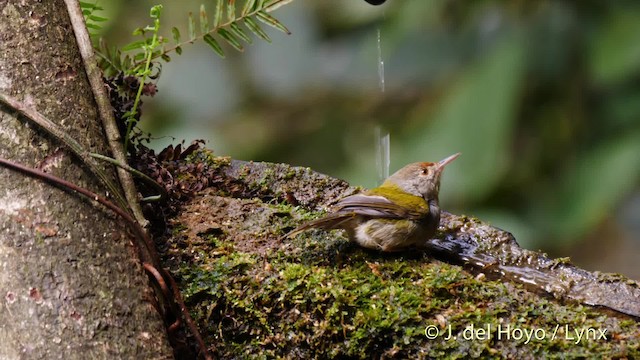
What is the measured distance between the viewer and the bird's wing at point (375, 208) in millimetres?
2514

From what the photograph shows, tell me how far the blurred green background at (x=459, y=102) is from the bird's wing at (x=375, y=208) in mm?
1136

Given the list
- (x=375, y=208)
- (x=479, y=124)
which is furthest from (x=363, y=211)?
(x=479, y=124)

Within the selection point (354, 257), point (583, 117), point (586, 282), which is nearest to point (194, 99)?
point (583, 117)

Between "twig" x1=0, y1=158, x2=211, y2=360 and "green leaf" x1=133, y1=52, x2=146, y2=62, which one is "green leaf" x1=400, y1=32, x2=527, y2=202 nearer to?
→ "green leaf" x1=133, y1=52, x2=146, y2=62

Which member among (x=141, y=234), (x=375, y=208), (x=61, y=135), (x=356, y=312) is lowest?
(x=356, y=312)

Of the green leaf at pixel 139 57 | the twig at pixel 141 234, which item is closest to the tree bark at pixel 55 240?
the twig at pixel 141 234

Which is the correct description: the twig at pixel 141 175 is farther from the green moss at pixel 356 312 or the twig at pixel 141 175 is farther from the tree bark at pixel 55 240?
the green moss at pixel 356 312

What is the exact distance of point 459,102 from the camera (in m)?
3.88

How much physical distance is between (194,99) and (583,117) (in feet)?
7.14

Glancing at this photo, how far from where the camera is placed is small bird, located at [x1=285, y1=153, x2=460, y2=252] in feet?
7.94

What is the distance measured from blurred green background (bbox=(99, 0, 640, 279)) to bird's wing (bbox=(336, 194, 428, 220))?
44.7 inches

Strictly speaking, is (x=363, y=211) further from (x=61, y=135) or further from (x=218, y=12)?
(x=61, y=135)

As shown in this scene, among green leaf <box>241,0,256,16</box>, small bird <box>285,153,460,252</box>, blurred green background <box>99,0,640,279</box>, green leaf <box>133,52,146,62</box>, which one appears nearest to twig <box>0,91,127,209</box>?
small bird <box>285,153,460,252</box>

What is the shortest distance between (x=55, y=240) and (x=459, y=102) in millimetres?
2514
